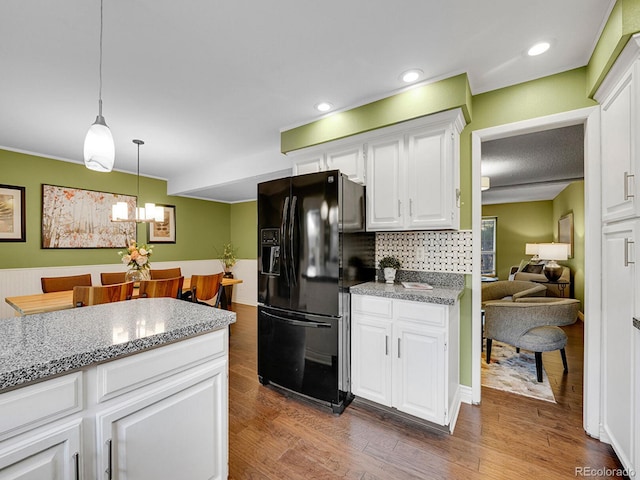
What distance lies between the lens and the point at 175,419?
1160mm

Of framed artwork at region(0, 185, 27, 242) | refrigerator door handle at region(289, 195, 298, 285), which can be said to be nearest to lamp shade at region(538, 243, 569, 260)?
refrigerator door handle at region(289, 195, 298, 285)

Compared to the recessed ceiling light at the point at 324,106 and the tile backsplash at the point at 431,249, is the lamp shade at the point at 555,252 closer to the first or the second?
the tile backsplash at the point at 431,249

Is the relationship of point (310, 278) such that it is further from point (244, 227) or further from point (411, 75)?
point (244, 227)

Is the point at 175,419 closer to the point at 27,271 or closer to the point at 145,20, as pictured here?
the point at 145,20

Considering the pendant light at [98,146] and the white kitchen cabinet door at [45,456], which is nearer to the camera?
the white kitchen cabinet door at [45,456]

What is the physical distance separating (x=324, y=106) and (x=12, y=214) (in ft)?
14.2

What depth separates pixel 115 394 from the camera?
98cm

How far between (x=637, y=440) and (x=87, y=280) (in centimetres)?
498

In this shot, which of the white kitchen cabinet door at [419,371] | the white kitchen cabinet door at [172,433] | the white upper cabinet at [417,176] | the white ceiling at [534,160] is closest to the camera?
the white kitchen cabinet door at [172,433]

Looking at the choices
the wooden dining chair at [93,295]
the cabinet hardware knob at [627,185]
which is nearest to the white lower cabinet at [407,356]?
the cabinet hardware knob at [627,185]

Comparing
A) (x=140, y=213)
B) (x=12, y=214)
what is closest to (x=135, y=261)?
→ (x=140, y=213)

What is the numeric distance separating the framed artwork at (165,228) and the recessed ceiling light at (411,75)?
15.7 feet

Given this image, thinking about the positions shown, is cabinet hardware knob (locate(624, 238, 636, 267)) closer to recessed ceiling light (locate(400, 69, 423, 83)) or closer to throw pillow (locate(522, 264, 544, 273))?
recessed ceiling light (locate(400, 69, 423, 83))

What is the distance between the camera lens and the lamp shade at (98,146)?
1.42m
